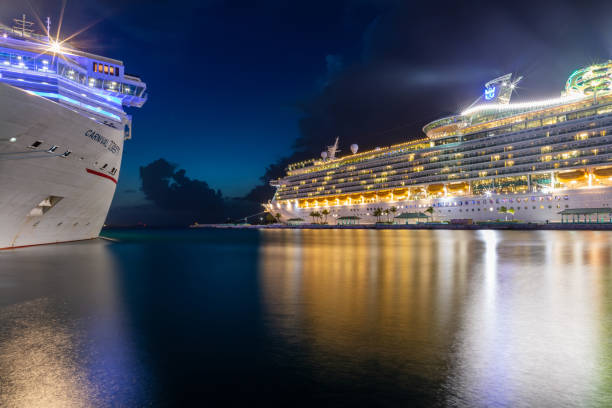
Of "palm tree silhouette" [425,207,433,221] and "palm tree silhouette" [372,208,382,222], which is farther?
"palm tree silhouette" [372,208,382,222]

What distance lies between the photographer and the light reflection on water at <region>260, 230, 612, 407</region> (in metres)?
4.84

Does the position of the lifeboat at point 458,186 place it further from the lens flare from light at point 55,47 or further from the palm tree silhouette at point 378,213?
the lens flare from light at point 55,47

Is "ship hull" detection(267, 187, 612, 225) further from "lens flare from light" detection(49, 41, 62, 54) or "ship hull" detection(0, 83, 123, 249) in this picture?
"lens flare from light" detection(49, 41, 62, 54)

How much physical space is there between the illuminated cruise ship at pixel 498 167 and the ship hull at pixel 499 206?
6.3 inches

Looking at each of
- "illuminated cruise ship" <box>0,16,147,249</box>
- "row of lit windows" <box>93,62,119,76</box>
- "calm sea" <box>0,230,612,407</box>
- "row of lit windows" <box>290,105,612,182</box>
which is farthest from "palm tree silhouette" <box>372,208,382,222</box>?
"calm sea" <box>0,230,612,407</box>

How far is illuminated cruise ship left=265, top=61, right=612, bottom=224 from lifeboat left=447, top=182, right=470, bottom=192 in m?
0.32

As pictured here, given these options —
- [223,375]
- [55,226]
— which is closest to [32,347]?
[223,375]

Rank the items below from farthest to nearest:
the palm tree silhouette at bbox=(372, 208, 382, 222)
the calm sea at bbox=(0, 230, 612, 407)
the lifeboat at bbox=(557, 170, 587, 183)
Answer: the palm tree silhouette at bbox=(372, 208, 382, 222), the lifeboat at bbox=(557, 170, 587, 183), the calm sea at bbox=(0, 230, 612, 407)

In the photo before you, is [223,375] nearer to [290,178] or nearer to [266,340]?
[266,340]

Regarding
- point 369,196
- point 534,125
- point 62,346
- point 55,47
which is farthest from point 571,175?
point 62,346

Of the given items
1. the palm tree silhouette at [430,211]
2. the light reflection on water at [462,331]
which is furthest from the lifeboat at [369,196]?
the light reflection on water at [462,331]

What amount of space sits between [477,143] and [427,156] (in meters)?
12.4

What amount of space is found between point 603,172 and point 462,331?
238 feet

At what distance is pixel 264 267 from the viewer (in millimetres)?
19250
